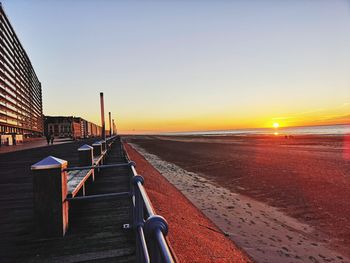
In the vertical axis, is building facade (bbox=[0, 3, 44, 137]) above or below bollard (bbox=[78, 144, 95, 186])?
above

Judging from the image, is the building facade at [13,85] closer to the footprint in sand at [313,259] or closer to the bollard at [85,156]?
the bollard at [85,156]

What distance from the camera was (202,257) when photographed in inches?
200

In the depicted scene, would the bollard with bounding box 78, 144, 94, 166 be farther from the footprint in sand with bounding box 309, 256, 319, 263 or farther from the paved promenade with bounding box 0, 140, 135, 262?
the footprint in sand with bounding box 309, 256, 319, 263

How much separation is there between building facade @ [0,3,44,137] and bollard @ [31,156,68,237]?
72140 mm

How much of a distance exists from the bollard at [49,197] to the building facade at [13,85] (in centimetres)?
7214

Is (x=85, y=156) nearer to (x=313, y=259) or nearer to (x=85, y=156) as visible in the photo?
(x=85, y=156)

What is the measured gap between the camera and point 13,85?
83.5 meters

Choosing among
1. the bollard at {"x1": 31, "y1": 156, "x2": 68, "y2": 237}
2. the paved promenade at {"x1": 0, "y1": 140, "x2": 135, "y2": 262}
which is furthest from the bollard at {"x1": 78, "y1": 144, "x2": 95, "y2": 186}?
the bollard at {"x1": 31, "y1": 156, "x2": 68, "y2": 237}

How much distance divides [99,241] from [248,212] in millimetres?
6021

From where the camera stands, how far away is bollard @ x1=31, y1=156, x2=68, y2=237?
4176mm

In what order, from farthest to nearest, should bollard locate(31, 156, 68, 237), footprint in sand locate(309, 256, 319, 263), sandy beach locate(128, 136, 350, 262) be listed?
sandy beach locate(128, 136, 350, 262) → footprint in sand locate(309, 256, 319, 263) → bollard locate(31, 156, 68, 237)

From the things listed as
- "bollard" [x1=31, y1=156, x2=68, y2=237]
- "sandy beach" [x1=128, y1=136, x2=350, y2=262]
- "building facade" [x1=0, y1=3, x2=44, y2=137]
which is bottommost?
"sandy beach" [x1=128, y1=136, x2=350, y2=262]

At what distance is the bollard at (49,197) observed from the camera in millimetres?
4176

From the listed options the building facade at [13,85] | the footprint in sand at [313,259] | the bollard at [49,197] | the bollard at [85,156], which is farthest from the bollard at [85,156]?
the building facade at [13,85]
